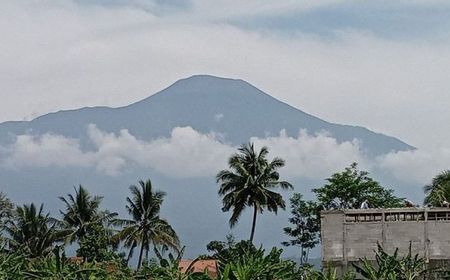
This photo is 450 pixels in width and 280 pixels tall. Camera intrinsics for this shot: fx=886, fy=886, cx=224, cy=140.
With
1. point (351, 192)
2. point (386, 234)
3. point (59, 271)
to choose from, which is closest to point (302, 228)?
point (351, 192)

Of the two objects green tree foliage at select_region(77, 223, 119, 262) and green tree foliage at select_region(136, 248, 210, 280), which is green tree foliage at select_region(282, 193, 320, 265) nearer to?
green tree foliage at select_region(77, 223, 119, 262)

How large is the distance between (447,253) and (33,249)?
90.0 feet

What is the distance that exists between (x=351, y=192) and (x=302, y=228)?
8138mm

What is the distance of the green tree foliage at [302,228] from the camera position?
194 ft

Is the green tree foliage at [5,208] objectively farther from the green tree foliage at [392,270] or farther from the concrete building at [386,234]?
the green tree foliage at [392,270]

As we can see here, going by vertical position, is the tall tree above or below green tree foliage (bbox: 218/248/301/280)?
above

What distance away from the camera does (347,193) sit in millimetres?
53250

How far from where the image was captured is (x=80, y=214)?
2080 inches

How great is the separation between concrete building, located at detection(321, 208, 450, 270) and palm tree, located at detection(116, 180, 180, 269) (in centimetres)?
2169

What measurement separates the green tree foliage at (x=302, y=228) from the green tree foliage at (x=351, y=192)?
493 centimetres

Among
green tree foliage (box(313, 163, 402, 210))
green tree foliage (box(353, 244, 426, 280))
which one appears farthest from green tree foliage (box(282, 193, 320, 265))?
green tree foliage (box(353, 244, 426, 280))

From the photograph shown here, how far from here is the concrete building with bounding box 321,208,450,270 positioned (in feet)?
103

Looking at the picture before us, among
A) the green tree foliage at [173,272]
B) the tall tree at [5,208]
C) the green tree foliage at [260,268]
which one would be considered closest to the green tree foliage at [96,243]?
the tall tree at [5,208]

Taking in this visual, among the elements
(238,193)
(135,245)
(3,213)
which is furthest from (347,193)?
(3,213)
